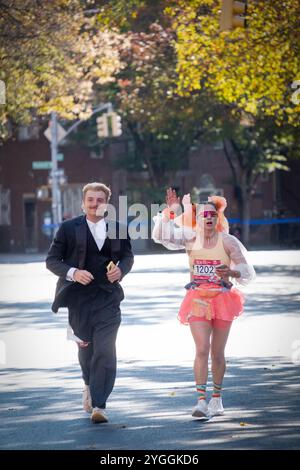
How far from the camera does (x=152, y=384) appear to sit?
12.5 metres

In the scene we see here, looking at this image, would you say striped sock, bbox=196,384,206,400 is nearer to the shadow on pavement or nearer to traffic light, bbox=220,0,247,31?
the shadow on pavement

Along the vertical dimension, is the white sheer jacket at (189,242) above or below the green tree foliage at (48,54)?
below

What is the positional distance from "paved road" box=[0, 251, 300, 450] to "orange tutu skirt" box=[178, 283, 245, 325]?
77 centimetres

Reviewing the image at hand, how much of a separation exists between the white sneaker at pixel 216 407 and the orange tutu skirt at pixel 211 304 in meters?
0.63

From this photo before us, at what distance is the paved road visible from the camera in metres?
9.34

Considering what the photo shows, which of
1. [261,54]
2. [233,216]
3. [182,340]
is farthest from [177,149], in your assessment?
[182,340]

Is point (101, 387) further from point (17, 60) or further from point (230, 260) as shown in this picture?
point (17, 60)

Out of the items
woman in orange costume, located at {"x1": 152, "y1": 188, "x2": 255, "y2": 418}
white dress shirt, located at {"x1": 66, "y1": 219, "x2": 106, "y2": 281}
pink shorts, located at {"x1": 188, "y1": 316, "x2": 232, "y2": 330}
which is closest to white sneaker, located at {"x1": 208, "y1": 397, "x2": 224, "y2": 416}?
woman in orange costume, located at {"x1": 152, "y1": 188, "x2": 255, "y2": 418}

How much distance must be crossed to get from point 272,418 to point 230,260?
4.20 feet

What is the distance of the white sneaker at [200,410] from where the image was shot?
10211mm

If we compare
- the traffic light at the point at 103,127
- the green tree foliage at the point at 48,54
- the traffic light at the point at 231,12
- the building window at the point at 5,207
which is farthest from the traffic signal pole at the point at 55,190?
the traffic light at the point at 231,12

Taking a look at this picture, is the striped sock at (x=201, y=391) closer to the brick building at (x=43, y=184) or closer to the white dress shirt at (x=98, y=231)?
the white dress shirt at (x=98, y=231)

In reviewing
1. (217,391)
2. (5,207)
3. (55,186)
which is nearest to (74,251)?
(217,391)

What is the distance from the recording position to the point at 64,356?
1521 cm
